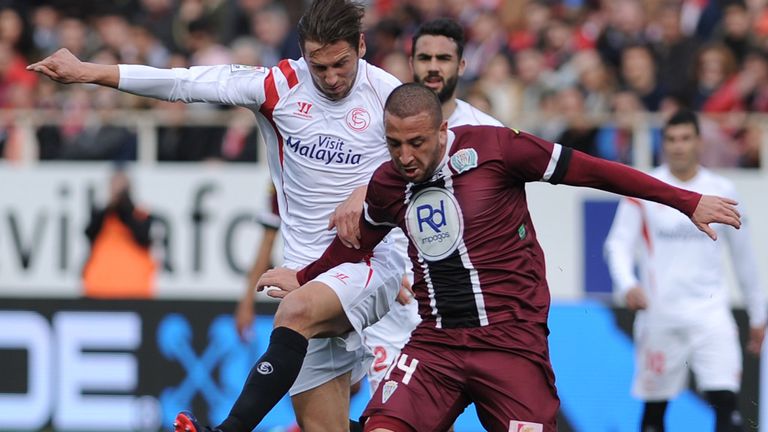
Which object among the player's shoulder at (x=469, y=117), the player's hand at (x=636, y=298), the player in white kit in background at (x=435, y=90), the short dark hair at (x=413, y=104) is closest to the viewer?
the short dark hair at (x=413, y=104)

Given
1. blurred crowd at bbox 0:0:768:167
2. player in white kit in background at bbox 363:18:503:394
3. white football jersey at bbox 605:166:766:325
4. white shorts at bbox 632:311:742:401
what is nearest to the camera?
player in white kit in background at bbox 363:18:503:394

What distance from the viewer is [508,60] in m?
14.1

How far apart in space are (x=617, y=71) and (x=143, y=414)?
18.4ft

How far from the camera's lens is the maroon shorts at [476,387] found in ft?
21.1

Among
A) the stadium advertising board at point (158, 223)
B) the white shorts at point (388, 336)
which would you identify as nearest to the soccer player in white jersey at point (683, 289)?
the white shorts at point (388, 336)

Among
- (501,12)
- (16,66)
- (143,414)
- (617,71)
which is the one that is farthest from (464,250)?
(16,66)

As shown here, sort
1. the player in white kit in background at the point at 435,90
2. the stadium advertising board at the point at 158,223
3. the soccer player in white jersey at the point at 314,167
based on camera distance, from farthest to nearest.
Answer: the stadium advertising board at the point at 158,223 → the player in white kit in background at the point at 435,90 → the soccer player in white jersey at the point at 314,167

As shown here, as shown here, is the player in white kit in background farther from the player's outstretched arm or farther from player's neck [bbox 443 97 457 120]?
the player's outstretched arm

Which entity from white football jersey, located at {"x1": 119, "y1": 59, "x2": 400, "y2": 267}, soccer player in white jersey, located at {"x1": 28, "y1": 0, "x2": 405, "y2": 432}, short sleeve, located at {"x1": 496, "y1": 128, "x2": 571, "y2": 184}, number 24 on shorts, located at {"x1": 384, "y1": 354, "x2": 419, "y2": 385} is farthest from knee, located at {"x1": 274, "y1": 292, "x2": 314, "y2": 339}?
short sleeve, located at {"x1": 496, "y1": 128, "x2": 571, "y2": 184}

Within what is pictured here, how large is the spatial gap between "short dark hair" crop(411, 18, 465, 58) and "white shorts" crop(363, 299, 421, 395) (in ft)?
5.16

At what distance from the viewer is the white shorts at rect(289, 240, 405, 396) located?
7066mm

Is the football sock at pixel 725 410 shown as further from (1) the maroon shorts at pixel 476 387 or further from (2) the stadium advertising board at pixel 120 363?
(2) the stadium advertising board at pixel 120 363

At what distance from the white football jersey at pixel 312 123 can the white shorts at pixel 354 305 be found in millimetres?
343

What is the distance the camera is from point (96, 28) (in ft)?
53.1
